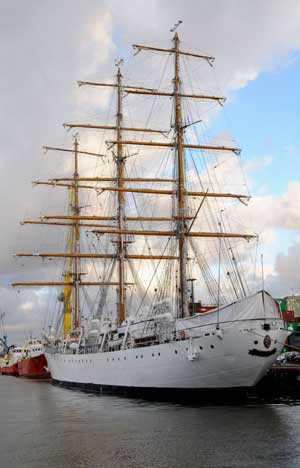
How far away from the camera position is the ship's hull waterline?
110 ft

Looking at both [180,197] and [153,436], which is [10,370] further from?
[153,436]

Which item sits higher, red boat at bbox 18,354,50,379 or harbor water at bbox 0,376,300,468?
red boat at bbox 18,354,50,379

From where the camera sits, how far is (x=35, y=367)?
8675 centimetres

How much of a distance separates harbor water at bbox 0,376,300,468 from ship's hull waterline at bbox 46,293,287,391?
81.2 inches

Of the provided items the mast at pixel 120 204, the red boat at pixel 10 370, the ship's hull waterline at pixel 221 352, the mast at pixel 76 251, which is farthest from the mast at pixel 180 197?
the red boat at pixel 10 370

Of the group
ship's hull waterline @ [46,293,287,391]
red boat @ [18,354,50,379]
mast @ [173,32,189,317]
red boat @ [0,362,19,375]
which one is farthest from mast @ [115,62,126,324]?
red boat @ [0,362,19,375]

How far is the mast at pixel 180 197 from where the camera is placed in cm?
4306

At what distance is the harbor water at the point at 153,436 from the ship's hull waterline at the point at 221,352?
206cm

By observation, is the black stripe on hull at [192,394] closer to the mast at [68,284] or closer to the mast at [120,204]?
the mast at [120,204]

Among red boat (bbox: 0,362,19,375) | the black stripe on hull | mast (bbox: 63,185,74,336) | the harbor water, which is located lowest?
the harbor water

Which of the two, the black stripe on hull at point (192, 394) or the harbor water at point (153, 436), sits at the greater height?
the black stripe on hull at point (192, 394)

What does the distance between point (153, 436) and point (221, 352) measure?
35.2 ft

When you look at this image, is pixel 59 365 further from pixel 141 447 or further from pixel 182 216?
pixel 141 447

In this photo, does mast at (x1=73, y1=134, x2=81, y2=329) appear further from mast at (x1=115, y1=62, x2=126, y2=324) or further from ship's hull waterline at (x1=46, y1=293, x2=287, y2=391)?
ship's hull waterline at (x1=46, y1=293, x2=287, y2=391)
